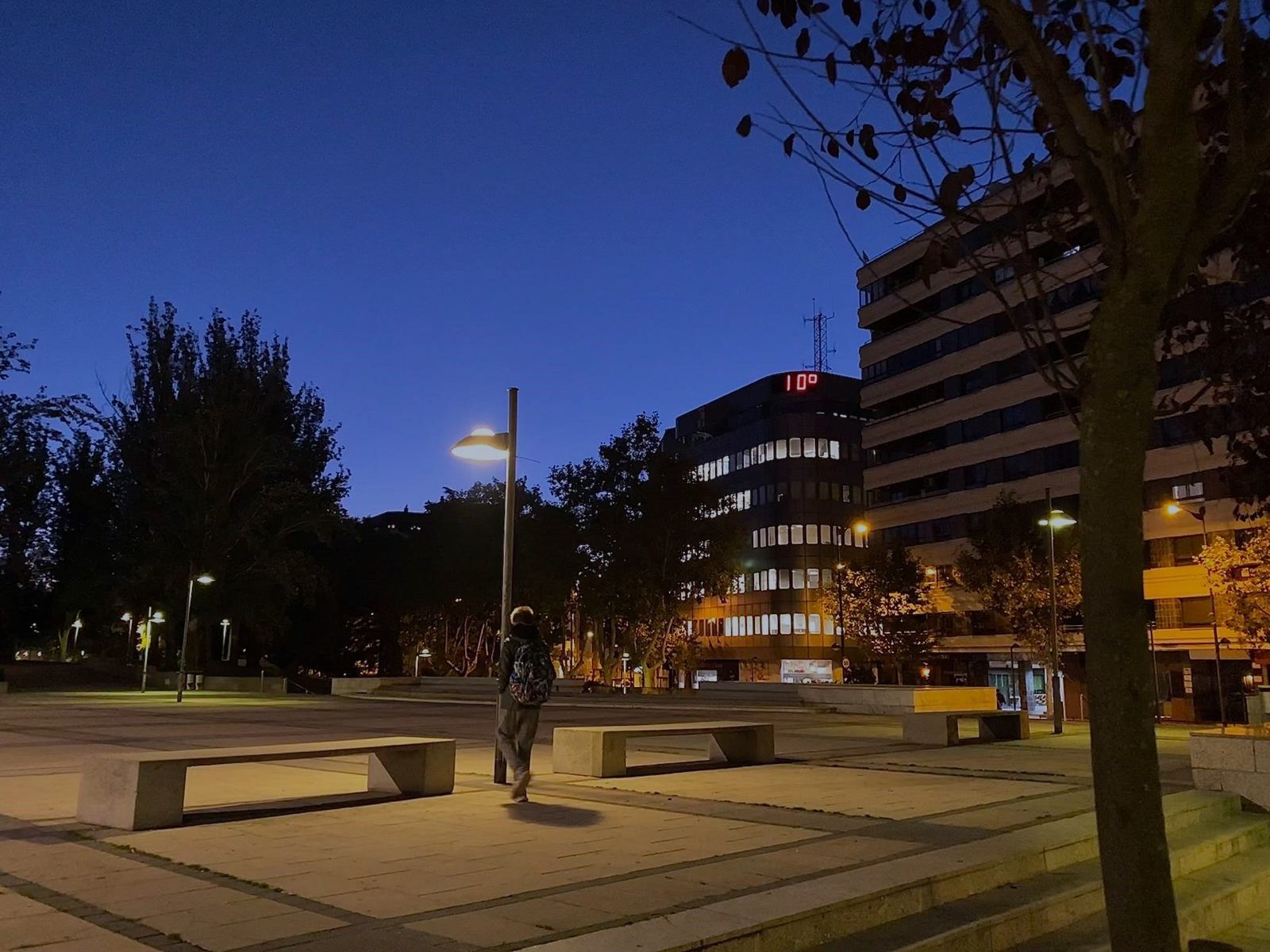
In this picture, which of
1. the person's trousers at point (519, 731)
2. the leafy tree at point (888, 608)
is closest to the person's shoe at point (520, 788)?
the person's trousers at point (519, 731)

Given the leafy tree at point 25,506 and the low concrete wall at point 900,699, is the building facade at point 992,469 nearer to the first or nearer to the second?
the low concrete wall at point 900,699

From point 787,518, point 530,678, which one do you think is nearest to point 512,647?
point 530,678

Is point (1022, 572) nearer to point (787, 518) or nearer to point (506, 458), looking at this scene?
point (506, 458)

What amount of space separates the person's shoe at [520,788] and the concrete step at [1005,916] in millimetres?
4548

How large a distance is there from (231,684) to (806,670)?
36121 millimetres

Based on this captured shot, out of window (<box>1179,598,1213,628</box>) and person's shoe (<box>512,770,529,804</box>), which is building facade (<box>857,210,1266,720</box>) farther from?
person's shoe (<box>512,770,529,804</box>)

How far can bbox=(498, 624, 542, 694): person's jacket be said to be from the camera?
9969 millimetres

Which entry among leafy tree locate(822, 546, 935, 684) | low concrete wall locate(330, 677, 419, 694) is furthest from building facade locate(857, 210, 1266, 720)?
low concrete wall locate(330, 677, 419, 694)

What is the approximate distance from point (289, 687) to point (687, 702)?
82.6 feet

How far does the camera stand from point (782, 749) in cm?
1669

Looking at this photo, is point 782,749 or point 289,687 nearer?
point 782,749

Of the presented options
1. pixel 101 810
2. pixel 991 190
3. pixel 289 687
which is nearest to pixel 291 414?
pixel 289 687

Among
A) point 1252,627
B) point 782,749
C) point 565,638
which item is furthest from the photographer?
point 565,638

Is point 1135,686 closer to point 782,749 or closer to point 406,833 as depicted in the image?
point 406,833
